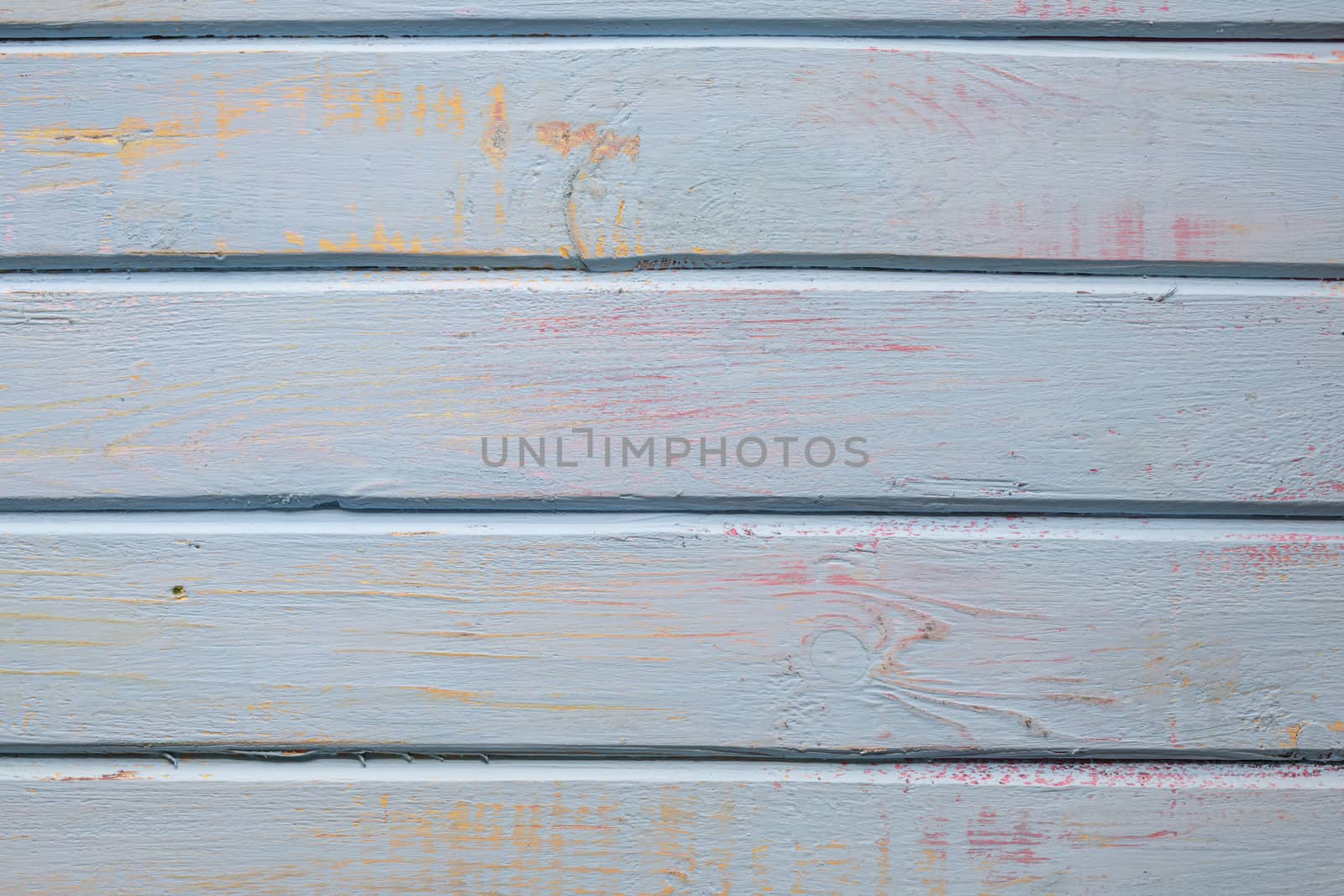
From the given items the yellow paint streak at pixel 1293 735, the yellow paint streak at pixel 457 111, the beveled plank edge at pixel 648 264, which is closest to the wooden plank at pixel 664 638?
the yellow paint streak at pixel 1293 735

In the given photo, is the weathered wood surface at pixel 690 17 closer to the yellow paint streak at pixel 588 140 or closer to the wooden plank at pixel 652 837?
the yellow paint streak at pixel 588 140

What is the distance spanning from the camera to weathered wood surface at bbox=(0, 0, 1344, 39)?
2.00 ft

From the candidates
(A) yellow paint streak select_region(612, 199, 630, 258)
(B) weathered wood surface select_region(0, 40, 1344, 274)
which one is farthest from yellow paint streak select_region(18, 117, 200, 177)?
(A) yellow paint streak select_region(612, 199, 630, 258)

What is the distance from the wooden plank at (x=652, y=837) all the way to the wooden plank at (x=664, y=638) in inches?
1.3

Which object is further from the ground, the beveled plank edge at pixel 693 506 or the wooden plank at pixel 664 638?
the beveled plank edge at pixel 693 506

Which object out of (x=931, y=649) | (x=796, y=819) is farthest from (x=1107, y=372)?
(x=796, y=819)

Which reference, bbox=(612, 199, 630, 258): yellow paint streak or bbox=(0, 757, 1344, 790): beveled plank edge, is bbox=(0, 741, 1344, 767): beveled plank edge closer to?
bbox=(0, 757, 1344, 790): beveled plank edge

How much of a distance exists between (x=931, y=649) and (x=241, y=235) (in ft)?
1.79

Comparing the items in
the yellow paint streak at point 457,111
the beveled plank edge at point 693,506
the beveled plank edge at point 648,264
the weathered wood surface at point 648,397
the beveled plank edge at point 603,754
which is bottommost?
the beveled plank edge at point 603,754

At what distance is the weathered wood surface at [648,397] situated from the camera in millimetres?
596

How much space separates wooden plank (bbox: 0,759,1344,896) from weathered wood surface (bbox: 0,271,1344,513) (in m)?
0.20

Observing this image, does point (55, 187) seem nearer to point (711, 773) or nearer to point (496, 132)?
point (496, 132)

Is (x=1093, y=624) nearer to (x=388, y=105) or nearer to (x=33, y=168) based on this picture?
(x=388, y=105)

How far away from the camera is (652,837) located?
604mm
